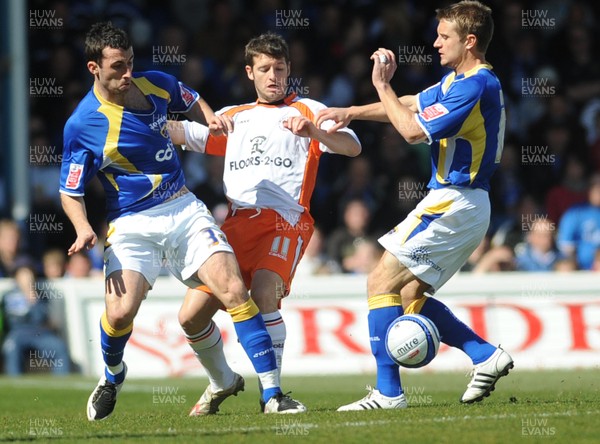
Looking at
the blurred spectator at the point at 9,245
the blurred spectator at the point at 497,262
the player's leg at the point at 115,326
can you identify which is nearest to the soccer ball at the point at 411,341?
the player's leg at the point at 115,326

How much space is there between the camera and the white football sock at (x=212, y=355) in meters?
8.61

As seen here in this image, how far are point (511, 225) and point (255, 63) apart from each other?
25.1 feet

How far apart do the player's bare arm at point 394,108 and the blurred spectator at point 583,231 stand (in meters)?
7.67

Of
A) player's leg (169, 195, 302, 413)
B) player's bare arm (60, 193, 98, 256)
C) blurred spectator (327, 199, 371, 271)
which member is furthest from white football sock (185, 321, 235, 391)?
blurred spectator (327, 199, 371, 271)

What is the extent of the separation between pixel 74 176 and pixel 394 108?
222cm

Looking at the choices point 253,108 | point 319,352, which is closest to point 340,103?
point 319,352

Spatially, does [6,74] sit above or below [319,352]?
above

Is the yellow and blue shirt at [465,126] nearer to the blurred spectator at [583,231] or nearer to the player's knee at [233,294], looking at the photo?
the player's knee at [233,294]

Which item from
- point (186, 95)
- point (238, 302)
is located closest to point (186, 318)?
point (238, 302)

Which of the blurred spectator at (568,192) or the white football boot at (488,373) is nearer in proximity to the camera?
the white football boot at (488,373)

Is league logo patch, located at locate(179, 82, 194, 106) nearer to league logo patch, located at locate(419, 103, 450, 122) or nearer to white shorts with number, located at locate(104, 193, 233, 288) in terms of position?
white shorts with number, located at locate(104, 193, 233, 288)

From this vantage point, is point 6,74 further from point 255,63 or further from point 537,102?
point 255,63

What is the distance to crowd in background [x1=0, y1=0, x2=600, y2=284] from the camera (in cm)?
1510

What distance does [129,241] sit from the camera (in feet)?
26.5
